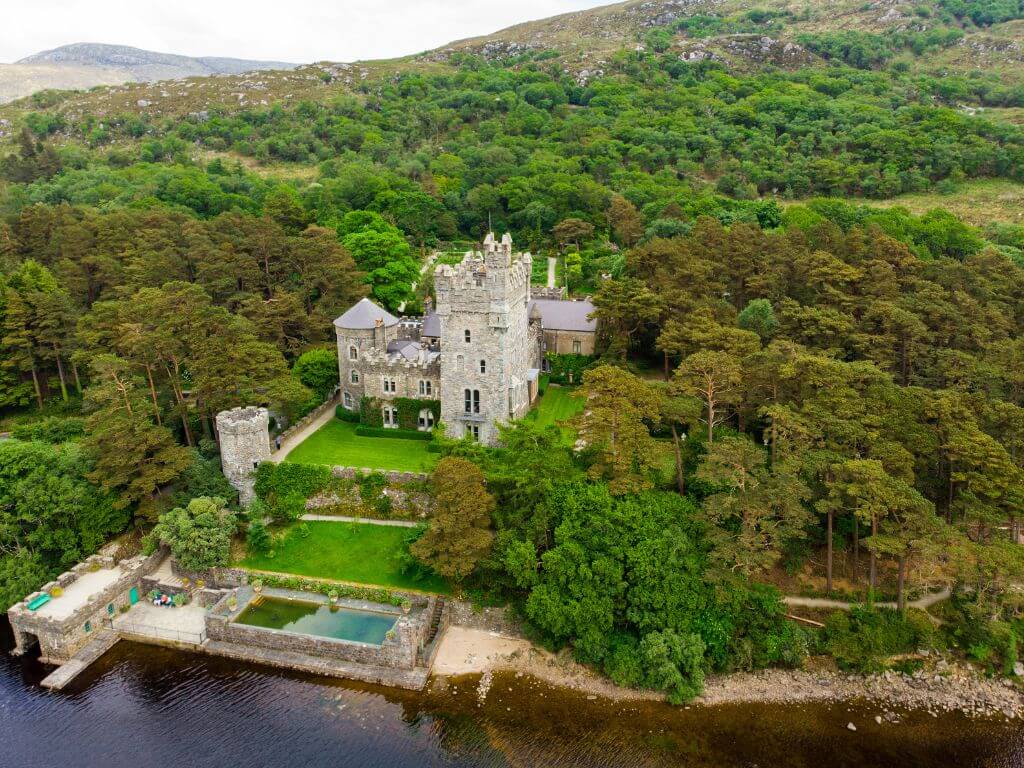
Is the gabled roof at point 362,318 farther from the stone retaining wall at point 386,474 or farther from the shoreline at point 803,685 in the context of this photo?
the shoreline at point 803,685

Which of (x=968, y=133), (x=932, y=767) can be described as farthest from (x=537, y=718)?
(x=968, y=133)

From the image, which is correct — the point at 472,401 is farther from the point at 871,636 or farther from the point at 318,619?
the point at 871,636

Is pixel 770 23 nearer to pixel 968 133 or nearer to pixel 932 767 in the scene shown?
pixel 968 133

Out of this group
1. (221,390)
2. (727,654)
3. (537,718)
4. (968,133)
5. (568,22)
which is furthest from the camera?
(568,22)


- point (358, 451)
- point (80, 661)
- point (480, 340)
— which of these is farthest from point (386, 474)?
point (80, 661)

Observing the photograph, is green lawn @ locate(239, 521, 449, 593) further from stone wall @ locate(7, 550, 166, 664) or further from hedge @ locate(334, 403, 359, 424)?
hedge @ locate(334, 403, 359, 424)

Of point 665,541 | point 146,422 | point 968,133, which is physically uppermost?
point 968,133
